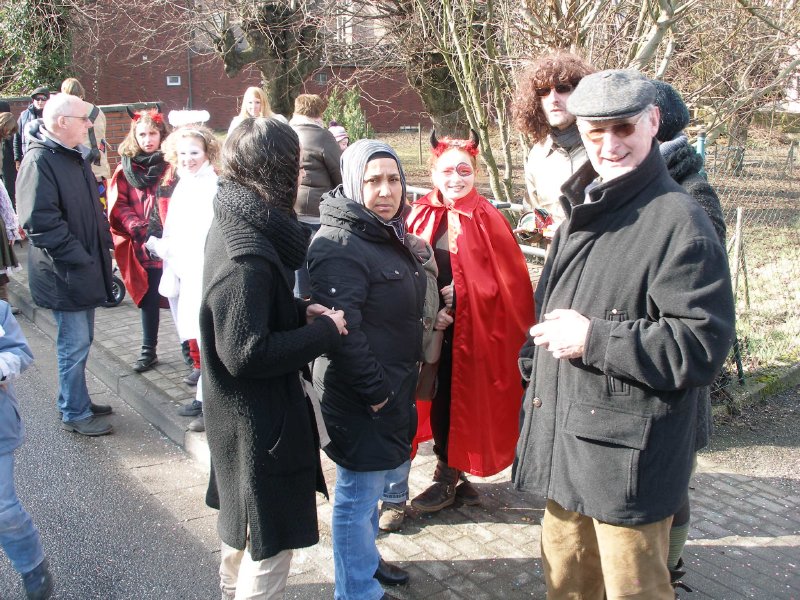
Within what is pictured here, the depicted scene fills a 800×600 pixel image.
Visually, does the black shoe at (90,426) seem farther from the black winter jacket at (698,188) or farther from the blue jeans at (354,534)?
the black winter jacket at (698,188)

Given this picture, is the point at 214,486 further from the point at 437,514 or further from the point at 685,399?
the point at 685,399

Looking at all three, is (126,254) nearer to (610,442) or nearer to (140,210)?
(140,210)

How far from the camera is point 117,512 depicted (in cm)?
410

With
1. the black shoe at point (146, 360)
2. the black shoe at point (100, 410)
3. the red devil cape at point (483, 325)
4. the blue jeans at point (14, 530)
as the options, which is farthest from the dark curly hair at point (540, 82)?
the black shoe at point (146, 360)

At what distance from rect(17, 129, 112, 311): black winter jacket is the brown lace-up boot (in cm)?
252

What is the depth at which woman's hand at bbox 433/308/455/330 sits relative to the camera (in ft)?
11.4

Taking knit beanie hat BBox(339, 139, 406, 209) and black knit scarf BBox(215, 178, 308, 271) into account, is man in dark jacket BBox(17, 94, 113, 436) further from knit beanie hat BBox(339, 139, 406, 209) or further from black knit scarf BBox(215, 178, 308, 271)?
black knit scarf BBox(215, 178, 308, 271)

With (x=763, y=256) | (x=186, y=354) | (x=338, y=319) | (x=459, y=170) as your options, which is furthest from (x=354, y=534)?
(x=763, y=256)

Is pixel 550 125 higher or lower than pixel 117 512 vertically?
higher

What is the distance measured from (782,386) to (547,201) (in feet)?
9.66

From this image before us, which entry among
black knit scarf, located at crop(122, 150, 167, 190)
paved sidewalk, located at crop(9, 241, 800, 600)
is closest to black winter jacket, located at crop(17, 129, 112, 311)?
black knit scarf, located at crop(122, 150, 167, 190)

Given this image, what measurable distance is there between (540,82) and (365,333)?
138 centimetres

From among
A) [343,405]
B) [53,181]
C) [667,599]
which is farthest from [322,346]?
[53,181]

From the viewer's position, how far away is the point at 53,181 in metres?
4.77
